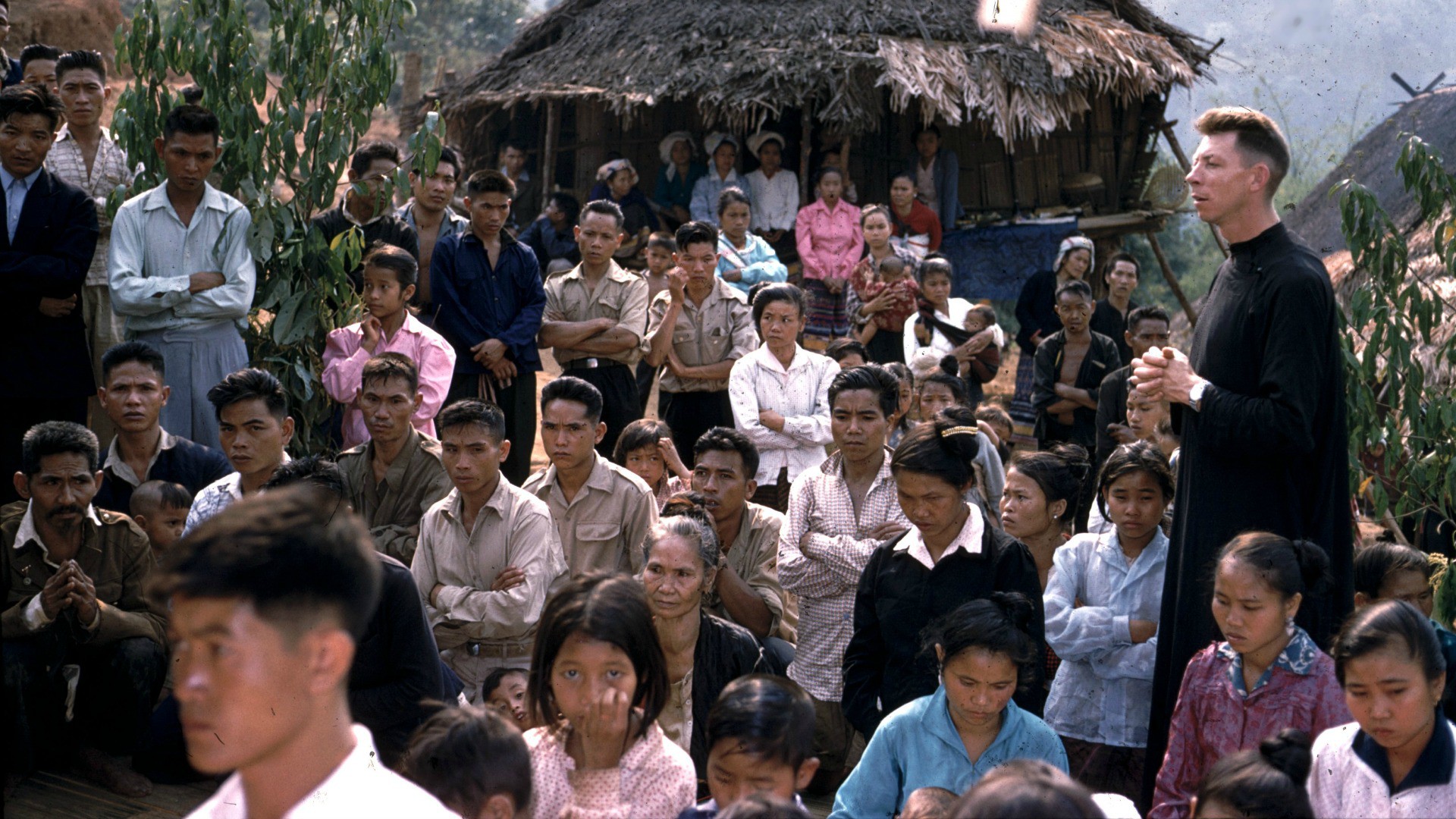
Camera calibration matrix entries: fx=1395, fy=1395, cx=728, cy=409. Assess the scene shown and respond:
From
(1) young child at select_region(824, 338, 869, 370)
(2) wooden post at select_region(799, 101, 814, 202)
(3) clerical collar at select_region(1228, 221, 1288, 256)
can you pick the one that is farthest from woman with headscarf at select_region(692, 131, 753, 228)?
(3) clerical collar at select_region(1228, 221, 1288, 256)

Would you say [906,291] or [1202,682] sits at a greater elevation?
[906,291]

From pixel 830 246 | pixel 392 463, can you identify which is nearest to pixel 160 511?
pixel 392 463

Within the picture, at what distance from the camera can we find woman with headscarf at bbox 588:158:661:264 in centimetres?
1109

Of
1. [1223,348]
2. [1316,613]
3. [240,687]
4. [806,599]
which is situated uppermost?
[1223,348]

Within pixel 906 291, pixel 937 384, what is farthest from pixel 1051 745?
pixel 906 291

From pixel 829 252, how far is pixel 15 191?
20.3ft

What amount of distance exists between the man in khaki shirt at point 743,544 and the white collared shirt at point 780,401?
871 mm

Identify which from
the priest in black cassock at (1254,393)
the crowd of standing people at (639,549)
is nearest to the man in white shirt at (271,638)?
the crowd of standing people at (639,549)

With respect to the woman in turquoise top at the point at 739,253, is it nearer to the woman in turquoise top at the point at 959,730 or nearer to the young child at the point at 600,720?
the woman in turquoise top at the point at 959,730

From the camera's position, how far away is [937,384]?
6.98 m

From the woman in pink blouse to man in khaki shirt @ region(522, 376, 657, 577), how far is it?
15.5 feet

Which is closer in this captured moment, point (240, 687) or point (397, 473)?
point (240, 687)

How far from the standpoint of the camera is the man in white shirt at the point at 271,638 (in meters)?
1.59

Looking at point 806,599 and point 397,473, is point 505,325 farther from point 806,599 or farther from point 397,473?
point 806,599
